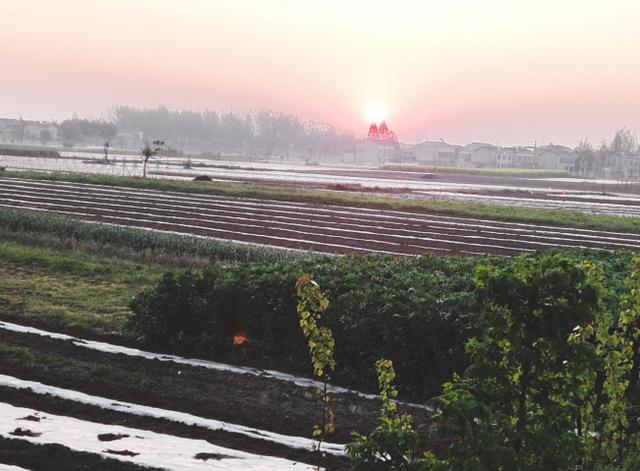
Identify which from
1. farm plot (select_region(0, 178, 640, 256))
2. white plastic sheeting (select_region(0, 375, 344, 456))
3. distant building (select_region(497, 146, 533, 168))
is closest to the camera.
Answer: white plastic sheeting (select_region(0, 375, 344, 456))

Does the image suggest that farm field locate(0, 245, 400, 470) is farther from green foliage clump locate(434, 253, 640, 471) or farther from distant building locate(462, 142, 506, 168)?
distant building locate(462, 142, 506, 168)

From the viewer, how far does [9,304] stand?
41.7 ft

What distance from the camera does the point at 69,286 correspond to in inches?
580

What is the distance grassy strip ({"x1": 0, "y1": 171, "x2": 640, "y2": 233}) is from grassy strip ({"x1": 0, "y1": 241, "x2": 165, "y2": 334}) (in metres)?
21.9

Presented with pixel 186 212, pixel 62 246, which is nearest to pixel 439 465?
pixel 62 246

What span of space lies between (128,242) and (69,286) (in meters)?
5.77

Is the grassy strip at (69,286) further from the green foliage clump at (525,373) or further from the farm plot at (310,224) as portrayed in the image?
the green foliage clump at (525,373)

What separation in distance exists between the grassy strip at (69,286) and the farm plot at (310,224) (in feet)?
22.1

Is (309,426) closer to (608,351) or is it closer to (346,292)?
(346,292)

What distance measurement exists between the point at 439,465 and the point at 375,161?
196778 millimetres

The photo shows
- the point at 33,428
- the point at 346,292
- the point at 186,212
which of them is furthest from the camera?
the point at 186,212

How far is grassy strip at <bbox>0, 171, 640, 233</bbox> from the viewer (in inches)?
1332

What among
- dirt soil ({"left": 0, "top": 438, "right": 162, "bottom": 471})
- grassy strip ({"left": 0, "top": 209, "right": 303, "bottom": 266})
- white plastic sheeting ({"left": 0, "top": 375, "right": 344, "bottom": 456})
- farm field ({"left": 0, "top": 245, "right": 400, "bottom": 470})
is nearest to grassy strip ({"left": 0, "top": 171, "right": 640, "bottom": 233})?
grassy strip ({"left": 0, "top": 209, "right": 303, "bottom": 266})

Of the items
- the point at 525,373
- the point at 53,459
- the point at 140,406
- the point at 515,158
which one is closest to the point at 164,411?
the point at 140,406
